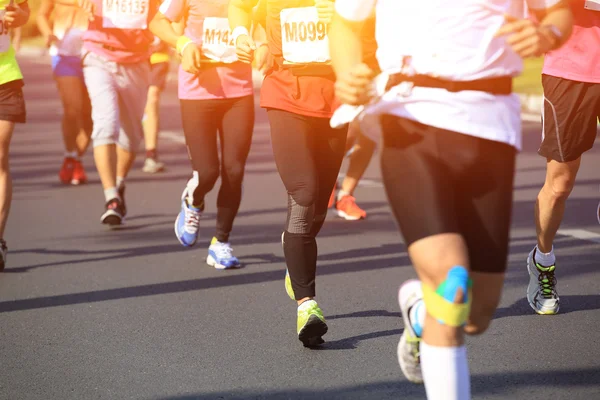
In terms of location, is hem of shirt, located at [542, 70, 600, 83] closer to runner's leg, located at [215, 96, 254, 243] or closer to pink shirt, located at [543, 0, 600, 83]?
pink shirt, located at [543, 0, 600, 83]

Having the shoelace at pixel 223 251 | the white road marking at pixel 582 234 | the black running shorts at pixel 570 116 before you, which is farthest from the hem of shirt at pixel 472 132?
Result: the white road marking at pixel 582 234

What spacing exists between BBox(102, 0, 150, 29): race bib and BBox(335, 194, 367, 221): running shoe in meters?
2.17

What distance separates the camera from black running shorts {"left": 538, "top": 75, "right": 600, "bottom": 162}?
18.4 feet

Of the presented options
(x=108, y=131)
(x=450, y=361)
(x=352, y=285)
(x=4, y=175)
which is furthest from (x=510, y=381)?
(x=108, y=131)

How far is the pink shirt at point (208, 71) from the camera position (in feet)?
23.3

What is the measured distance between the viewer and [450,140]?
11.3ft

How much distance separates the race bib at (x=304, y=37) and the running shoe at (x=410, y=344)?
1.70 meters

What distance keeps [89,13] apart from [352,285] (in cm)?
340

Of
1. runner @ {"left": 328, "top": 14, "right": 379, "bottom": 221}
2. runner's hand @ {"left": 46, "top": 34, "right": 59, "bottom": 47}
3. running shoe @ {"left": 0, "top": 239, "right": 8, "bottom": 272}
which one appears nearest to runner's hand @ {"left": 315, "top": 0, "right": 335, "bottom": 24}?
running shoe @ {"left": 0, "top": 239, "right": 8, "bottom": 272}

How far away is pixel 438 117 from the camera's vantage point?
343 centimetres

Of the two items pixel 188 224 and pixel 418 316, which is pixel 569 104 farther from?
pixel 188 224

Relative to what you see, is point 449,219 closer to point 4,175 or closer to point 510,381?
point 510,381

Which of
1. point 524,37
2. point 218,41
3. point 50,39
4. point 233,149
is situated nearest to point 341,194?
point 233,149

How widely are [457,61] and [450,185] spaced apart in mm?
380
